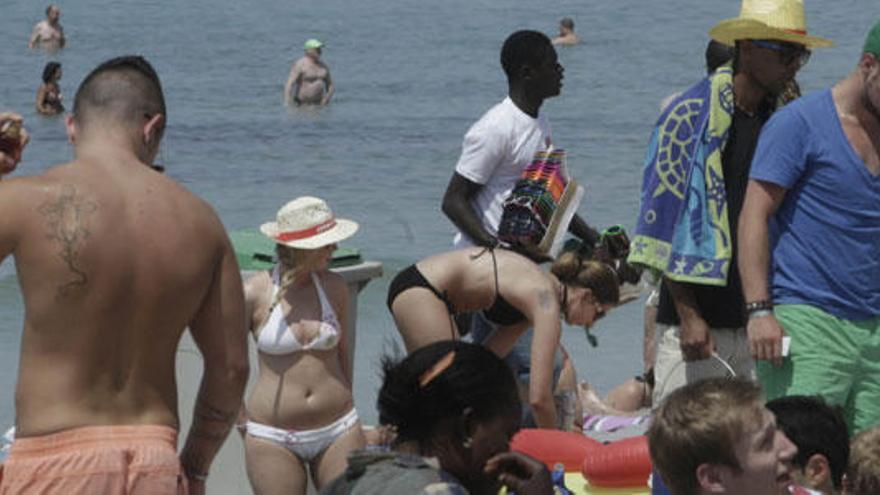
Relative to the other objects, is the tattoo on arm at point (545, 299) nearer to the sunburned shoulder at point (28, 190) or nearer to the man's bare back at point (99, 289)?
the man's bare back at point (99, 289)

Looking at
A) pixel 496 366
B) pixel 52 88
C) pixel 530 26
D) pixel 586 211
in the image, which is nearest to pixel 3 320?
pixel 586 211

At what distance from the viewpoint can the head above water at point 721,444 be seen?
4.17 meters

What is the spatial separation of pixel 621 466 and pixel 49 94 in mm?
21376

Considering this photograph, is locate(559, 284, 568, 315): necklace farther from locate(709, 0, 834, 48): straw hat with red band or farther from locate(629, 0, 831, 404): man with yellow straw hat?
locate(709, 0, 834, 48): straw hat with red band

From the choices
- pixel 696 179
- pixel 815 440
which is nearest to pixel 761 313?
pixel 696 179

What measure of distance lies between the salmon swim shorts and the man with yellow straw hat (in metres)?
2.07

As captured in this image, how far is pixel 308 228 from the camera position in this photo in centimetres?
708

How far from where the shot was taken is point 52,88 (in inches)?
1064

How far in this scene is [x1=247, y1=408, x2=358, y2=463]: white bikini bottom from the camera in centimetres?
695

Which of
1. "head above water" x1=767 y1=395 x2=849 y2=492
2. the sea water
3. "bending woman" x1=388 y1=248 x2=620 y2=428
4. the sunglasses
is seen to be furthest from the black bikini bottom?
"head above water" x1=767 y1=395 x2=849 y2=492

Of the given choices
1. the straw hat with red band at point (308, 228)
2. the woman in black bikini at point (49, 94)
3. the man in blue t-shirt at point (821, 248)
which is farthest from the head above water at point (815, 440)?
the woman in black bikini at point (49, 94)

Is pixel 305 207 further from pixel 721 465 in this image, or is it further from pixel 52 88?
pixel 52 88

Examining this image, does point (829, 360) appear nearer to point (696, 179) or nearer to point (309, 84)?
point (696, 179)

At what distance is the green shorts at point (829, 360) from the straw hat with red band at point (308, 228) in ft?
6.11
